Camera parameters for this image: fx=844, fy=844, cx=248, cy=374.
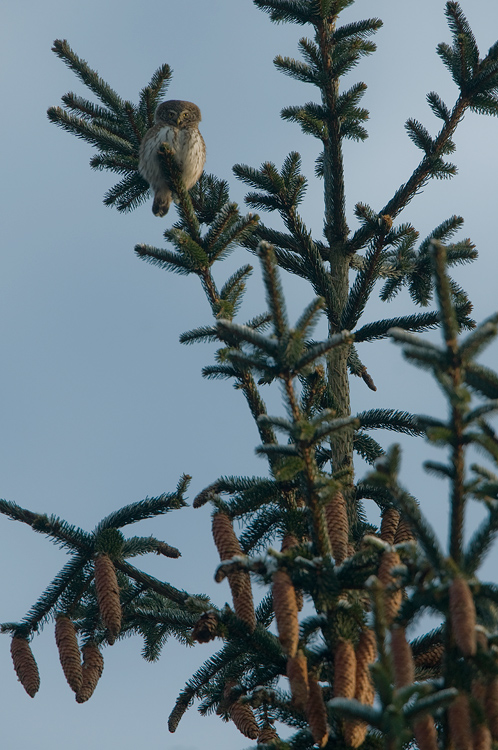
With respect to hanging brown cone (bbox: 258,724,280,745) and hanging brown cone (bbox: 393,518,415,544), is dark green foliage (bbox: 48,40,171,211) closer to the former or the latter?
hanging brown cone (bbox: 393,518,415,544)

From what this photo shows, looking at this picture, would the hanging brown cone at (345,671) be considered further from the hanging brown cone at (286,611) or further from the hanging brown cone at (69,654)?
the hanging brown cone at (69,654)

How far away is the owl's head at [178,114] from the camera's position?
725cm

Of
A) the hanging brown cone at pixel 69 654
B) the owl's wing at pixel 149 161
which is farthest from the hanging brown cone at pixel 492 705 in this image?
the owl's wing at pixel 149 161

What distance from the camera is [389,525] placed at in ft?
12.9

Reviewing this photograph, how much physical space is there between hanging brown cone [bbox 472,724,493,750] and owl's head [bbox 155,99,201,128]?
5868mm

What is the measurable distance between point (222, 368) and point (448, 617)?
2.11m

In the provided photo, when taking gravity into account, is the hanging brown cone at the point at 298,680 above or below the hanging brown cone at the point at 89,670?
below

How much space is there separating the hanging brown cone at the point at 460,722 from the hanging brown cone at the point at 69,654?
1.77 metres

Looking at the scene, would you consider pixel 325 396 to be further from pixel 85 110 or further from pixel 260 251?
pixel 85 110

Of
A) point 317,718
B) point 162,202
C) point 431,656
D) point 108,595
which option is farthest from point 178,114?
point 317,718

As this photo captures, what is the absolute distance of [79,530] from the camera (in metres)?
3.71

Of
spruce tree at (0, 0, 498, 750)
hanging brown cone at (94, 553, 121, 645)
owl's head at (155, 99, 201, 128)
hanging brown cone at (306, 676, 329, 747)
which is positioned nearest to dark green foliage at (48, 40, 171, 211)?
spruce tree at (0, 0, 498, 750)

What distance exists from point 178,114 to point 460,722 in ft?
20.3

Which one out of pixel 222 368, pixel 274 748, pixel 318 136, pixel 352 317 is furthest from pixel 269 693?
pixel 318 136
